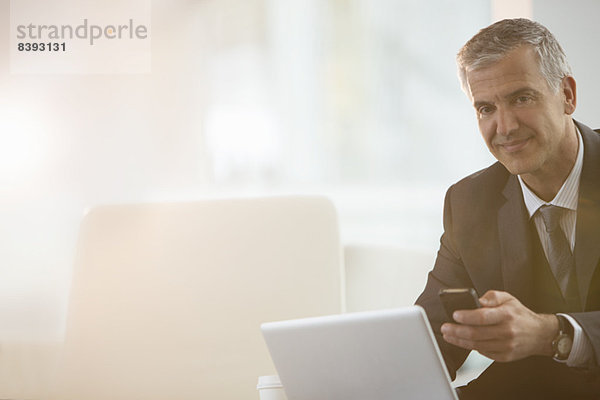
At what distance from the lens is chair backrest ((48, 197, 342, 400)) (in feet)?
6.36

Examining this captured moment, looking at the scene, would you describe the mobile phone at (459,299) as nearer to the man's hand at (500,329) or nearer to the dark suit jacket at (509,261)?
the man's hand at (500,329)

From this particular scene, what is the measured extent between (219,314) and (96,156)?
27.8 inches

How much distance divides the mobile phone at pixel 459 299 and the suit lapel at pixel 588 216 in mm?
555

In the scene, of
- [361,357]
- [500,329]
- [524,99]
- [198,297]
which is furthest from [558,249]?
[198,297]

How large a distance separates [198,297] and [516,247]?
91 cm

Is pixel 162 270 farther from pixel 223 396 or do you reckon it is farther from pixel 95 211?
pixel 223 396

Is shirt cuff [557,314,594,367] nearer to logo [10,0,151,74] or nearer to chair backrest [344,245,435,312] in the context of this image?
chair backrest [344,245,435,312]

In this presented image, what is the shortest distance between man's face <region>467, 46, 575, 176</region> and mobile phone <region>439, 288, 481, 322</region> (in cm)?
66

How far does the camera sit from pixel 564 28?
207cm

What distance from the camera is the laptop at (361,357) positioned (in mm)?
1072

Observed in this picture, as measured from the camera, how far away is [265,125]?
2199 mm

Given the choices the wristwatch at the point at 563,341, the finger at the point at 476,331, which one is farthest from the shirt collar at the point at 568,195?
the finger at the point at 476,331

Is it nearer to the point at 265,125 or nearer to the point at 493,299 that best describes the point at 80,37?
the point at 265,125

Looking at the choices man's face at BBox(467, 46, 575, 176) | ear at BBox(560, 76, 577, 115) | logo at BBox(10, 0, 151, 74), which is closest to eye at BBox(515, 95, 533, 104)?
man's face at BBox(467, 46, 575, 176)
